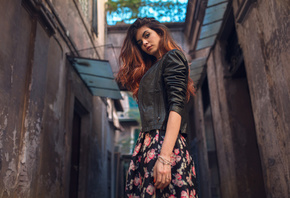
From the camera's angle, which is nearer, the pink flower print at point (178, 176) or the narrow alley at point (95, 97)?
the pink flower print at point (178, 176)

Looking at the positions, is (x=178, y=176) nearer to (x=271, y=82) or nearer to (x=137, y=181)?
(x=137, y=181)

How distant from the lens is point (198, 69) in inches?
282

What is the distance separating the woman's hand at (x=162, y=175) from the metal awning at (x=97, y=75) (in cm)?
393

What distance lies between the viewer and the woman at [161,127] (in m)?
1.45

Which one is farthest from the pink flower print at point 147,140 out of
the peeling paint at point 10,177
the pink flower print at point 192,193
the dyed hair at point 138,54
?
the peeling paint at point 10,177

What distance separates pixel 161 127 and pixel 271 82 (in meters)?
2.06

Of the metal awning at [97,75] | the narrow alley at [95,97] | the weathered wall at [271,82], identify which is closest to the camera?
the weathered wall at [271,82]

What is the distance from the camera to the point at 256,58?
3.55m

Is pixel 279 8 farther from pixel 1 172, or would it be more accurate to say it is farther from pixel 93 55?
pixel 93 55

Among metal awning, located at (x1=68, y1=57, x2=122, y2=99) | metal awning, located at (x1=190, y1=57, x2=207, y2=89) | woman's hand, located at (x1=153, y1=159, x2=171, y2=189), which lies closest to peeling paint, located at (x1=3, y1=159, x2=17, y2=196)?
woman's hand, located at (x1=153, y1=159, x2=171, y2=189)

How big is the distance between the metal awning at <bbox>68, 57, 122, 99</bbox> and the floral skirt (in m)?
3.71

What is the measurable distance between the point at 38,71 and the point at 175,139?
2.74 meters

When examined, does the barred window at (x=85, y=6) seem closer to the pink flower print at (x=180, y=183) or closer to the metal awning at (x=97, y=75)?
the metal awning at (x=97, y=75)

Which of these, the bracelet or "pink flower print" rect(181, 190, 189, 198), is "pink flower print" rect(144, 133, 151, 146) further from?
"pink flower print" rect(181, 190, 189, 198)
